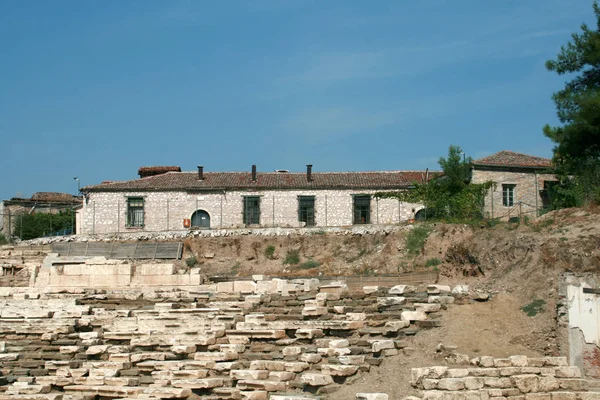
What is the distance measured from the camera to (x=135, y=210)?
3209cm

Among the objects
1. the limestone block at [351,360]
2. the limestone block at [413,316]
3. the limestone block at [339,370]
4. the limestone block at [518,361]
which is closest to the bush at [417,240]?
the limestone block at [413,316]

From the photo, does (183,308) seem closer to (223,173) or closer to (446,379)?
(446,379)

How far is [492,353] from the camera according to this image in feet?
41.5

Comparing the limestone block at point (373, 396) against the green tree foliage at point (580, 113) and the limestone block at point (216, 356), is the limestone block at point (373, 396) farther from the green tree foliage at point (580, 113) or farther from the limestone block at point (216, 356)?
the green tree foliage at point (580, 113)

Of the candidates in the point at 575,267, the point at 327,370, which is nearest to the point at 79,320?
the point at 327,370

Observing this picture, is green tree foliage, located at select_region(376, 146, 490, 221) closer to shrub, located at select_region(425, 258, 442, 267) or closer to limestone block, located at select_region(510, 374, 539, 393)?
shrub, located at select_region(425, 258, 442, 267)

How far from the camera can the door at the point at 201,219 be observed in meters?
31.8

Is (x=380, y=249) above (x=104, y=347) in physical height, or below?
above

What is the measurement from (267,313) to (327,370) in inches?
137

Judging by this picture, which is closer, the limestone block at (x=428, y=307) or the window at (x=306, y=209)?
the limestone block at (x=428, y=307)

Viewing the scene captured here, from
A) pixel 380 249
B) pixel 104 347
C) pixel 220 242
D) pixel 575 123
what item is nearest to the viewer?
pixel 104 347

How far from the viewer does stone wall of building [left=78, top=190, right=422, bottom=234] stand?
31719 millimetres

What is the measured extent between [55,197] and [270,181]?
18996 millimetres

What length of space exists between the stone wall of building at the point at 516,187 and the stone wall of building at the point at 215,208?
446cm
